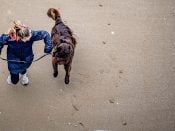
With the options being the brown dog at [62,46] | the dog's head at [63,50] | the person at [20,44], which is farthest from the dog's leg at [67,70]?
the person at [20,44]

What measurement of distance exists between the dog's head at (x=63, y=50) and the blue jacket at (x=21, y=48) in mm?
149

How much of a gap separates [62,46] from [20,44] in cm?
66

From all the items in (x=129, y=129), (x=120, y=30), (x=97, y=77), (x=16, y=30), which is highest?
(x=16, y=30)

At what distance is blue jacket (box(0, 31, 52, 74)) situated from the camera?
634 cm

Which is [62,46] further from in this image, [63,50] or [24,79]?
[24,79]

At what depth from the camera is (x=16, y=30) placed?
6.23m

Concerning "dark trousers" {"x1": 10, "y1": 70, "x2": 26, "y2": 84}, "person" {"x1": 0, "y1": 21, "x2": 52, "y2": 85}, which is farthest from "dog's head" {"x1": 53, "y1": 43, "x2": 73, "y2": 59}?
"dark trousers" {"x1": 10, "y1": 70, "x2": 26, "y2": 84}

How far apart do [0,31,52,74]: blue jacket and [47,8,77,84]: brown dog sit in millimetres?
207

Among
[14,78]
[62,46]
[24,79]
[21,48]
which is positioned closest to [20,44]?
[21,48]

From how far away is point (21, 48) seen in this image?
6477 millimetres

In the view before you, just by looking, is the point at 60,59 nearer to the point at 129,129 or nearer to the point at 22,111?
the point at 22,111

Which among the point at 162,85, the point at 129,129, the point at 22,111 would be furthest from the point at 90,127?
the point at 162,85

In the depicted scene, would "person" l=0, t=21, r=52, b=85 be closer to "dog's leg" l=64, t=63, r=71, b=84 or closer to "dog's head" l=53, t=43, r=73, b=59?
"dog's head" l=53, t=43, r=73, b=59

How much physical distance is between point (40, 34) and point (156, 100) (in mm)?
2451
